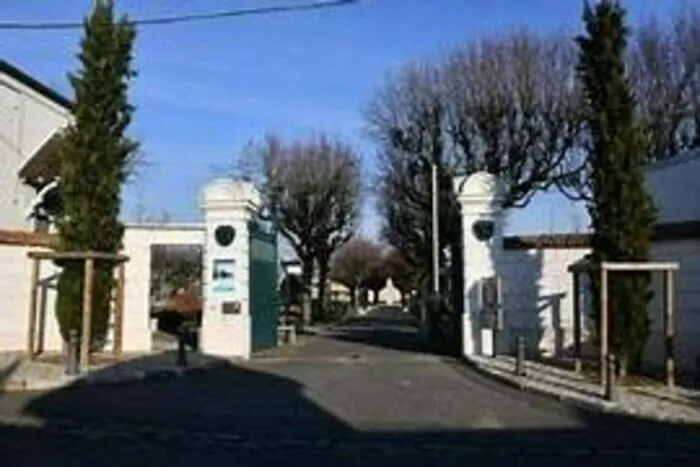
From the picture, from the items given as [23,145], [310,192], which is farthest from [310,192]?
[23,145]

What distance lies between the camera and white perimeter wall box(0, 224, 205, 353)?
83.4ft

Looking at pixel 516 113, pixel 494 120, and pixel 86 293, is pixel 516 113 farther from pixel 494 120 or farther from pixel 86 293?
pixel 86 293

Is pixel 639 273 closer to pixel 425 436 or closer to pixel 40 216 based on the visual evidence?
pixel 425 436

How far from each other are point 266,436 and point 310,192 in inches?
1887

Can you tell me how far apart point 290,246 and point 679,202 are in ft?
113

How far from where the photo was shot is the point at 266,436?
1389 cm

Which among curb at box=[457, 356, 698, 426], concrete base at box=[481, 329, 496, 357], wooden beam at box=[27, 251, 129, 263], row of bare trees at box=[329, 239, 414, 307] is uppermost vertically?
row of bare trees at box=[329, 239, 414, 307]

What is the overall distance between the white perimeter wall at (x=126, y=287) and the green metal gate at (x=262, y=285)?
1.45 meters

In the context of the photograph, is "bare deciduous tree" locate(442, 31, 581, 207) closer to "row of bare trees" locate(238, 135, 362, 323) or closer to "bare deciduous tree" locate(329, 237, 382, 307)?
"row of bare trees" locate(238, 135, 362, 323)

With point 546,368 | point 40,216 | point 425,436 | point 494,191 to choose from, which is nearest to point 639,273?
point 546,368

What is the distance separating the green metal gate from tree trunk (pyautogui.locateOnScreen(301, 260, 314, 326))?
2365cm

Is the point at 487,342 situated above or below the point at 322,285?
below

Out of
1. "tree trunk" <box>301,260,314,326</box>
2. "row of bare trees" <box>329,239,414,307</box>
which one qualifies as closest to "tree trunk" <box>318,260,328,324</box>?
"tree trunk" <box>301,260,314,326</box>

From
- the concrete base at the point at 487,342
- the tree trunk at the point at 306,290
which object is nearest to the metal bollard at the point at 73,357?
the concrete base at the point at 487,342
